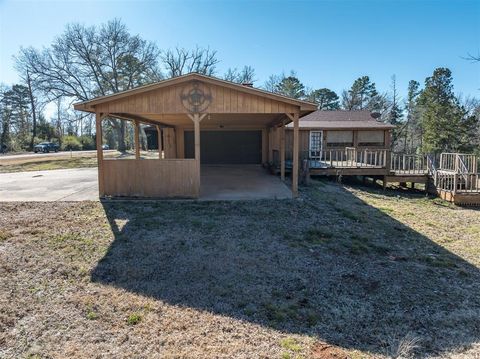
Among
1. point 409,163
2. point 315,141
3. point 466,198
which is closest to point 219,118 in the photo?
point 315,141

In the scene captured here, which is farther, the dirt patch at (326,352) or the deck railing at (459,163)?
the deck railing at (459,163)

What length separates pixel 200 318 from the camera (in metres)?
3.45

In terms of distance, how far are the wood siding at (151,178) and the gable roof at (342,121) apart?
Answer: 10.0 meters

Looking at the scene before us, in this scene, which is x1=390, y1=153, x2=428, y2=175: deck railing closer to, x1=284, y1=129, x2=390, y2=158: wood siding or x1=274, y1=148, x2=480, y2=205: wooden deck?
x1=274, y1=148, x2=480, y2=205: wooden deck

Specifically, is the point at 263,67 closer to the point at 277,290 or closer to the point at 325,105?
the point at 325,105

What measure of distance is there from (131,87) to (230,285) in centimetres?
3108

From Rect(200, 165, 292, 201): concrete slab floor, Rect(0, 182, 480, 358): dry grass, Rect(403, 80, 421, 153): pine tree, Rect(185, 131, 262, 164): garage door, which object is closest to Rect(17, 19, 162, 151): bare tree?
Rect(185, 131, 262, 164): garage door

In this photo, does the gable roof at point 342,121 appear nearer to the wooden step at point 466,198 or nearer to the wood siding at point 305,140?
the wood siding at point 305,140

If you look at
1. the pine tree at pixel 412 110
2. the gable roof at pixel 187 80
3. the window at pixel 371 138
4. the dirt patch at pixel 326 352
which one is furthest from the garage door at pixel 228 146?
the pine tree at pixel 412 110

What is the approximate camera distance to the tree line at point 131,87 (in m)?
25.3

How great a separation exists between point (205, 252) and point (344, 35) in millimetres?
18261

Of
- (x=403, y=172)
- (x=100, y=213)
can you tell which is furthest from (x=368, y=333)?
(x=403, y=172)

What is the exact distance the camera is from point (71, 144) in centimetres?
4062

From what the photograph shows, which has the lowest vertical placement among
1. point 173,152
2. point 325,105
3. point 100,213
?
point 100,213
